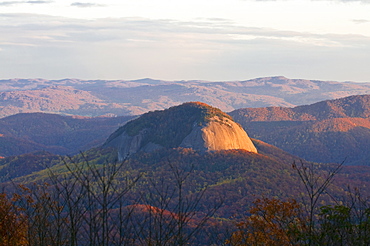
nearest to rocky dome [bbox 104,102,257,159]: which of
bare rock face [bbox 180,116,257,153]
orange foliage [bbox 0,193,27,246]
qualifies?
bare rock face [bbox 180,116,257,153]

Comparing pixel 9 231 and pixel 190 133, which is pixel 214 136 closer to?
pixel 190 133

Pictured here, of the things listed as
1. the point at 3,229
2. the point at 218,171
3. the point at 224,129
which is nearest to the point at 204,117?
the point at 224,129

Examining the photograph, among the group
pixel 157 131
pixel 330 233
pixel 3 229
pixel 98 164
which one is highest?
pixel 330 233

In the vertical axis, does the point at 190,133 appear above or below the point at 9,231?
below

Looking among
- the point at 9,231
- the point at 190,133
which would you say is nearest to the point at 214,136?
Result: the point at 190,133

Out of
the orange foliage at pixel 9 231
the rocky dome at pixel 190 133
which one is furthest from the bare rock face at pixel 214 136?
the orange foliage at pixel 9 231

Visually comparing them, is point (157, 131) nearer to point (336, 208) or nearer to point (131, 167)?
point (131, 167)

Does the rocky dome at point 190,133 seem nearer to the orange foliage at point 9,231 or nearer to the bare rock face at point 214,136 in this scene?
the bare rock face at point 214,136

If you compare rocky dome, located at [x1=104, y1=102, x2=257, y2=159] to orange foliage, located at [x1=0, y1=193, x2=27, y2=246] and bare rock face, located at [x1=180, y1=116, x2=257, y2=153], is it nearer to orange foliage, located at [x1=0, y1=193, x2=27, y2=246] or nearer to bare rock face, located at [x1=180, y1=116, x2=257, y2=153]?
bare rock face, located at [x1=180, y1=116, x2=257, y2=153]
